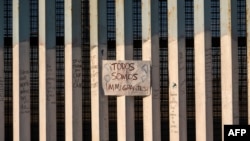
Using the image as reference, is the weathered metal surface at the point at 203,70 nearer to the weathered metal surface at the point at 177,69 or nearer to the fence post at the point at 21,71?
the weathered metal surface at the point at 177,69

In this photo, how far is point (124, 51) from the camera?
9555 mm

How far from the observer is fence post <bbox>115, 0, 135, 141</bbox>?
31.4ft

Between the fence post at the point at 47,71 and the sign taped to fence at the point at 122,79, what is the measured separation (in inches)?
45.3

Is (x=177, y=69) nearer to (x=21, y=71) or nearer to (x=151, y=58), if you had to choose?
(x=151, y=58)

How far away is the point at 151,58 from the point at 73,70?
1.60m

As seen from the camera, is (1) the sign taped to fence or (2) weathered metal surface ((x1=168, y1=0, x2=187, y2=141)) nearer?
(1) the sign taped to fence

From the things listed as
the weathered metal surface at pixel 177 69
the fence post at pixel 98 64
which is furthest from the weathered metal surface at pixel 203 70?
the fence post at pixel 98 64

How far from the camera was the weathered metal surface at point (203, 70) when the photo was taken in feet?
31.6

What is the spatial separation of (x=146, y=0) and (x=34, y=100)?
350 cm
